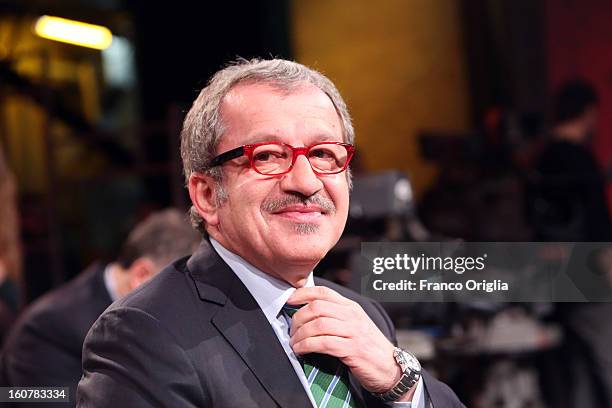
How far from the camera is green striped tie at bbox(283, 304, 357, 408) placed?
1429 mm

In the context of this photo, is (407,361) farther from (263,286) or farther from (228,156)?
(228,156)

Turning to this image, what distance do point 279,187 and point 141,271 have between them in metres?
1.11

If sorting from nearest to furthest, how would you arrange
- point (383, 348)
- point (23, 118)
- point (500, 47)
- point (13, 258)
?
point (383, 348)
point (13, 258)
point (500, 47)
point (23, 118)

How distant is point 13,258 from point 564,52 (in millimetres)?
2014

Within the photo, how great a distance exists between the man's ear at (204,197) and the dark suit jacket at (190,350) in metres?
0.06

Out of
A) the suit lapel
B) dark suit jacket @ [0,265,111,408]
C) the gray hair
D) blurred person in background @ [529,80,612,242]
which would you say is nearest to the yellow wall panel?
blurred person in background @ [529,80,612,242]

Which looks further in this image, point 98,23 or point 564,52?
point 98,23

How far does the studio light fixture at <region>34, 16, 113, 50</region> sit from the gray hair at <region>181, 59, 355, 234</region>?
7.85 ft

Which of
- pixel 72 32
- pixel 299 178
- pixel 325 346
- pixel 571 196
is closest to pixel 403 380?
pixel 325 346

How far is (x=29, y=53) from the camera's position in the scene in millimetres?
4234

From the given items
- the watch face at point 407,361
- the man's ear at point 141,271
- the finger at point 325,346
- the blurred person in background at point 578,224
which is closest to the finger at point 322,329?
the finger at point 325,346

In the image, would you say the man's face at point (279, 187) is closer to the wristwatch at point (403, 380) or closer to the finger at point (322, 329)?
the finger at point (322, 329)

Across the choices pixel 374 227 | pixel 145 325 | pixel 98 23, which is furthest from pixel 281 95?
pixel 98 23

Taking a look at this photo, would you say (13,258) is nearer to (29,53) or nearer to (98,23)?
(98,23)
